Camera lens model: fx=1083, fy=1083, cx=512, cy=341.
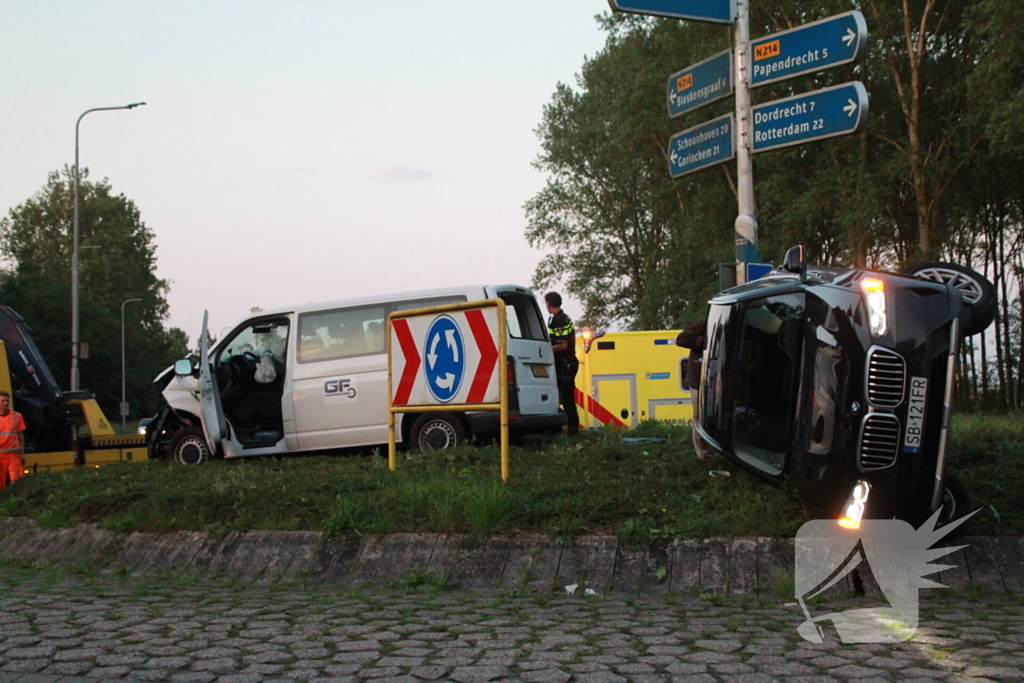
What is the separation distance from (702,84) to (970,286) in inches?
196

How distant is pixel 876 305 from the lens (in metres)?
5.96

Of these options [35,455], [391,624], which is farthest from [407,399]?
[35,455]

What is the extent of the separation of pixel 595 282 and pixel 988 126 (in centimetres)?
2654

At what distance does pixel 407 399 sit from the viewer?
368 inches

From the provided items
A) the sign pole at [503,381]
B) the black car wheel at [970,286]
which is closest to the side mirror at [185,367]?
the sign pole at [503,381]

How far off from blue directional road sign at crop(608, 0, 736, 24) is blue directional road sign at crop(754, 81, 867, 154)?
3.22 ft

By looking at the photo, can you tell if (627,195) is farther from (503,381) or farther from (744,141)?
(503,381)

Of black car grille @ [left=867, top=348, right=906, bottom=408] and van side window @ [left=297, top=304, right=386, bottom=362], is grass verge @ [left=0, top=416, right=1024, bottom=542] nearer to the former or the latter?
black car grille @ [left=867, top=348, right=906, bottom=408]

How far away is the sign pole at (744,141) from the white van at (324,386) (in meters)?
2.54

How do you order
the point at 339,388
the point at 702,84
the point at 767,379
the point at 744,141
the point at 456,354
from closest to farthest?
the point at 767,379, the point at 456,354, the point at 744,141, the point at 702,84, the point at 339,388

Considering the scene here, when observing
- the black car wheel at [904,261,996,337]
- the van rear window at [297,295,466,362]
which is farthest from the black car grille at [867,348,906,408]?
the van rear window at [297,295,466,362]

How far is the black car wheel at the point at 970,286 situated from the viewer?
677cm

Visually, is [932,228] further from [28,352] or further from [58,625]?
[58,625]

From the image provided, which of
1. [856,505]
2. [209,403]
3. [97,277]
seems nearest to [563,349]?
[209,403]
